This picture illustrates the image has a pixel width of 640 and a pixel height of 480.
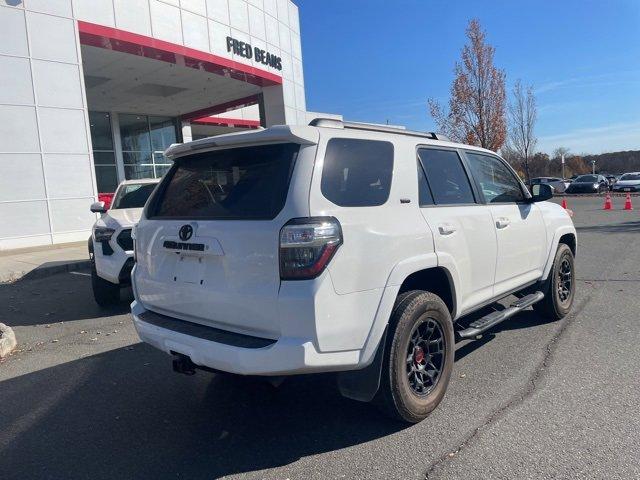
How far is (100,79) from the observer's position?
19922mm

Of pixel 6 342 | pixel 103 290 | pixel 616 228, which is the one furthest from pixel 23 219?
pixel 616 228

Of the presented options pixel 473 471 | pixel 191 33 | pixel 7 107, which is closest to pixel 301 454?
pixel 473 471

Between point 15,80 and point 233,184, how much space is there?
1391 centimetres

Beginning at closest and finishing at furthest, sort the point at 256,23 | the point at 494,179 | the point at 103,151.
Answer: the point at 494,179, the point at 256,23, the point at 103,151

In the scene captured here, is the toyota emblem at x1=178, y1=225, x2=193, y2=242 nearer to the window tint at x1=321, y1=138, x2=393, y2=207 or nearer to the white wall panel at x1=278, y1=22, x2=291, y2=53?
the window tint at x1=321, y1=138, x2=393, y2=207

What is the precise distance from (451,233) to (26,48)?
48.5ft

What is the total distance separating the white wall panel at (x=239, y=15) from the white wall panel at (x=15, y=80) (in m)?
7.93

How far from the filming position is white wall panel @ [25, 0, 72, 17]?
1416 centimetres

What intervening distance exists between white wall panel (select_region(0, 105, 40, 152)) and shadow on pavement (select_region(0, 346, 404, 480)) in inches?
459

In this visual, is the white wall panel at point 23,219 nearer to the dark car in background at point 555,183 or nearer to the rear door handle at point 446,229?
the dark car in background at point 555,183

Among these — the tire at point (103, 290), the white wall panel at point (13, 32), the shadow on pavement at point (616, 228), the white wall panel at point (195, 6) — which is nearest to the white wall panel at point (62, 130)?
the white wall panel at point (13, 32)

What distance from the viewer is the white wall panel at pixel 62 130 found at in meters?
14.5

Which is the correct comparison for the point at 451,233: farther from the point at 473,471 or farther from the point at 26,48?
the point at 26,48

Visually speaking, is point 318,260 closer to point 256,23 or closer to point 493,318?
point 493,318
